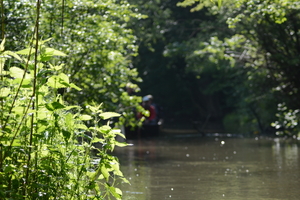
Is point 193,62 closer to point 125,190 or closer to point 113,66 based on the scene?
point 113,66

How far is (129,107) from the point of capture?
48.7 feet

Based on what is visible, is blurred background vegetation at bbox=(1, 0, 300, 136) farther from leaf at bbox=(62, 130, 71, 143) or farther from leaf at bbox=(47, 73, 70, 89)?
leaf at bbox=(62, 130, 71, 143)

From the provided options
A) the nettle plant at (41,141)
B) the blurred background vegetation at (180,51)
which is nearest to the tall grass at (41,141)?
the nettle plant at (41,141)

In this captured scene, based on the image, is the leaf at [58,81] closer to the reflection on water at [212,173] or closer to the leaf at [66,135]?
the leaf at [66,135]

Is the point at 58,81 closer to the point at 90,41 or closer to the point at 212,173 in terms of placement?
the point at 212,173

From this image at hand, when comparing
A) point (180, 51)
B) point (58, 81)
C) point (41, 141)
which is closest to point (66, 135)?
point (41, 141)

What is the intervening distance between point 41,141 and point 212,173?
25.0 ft

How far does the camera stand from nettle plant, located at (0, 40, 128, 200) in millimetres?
5262

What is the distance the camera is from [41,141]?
5.49 meters

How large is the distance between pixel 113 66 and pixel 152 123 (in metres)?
14.6

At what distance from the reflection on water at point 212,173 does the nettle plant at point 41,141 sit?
2325 millimetres

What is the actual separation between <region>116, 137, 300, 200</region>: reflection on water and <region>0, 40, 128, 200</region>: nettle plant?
2.33 meters

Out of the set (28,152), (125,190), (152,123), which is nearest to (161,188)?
(125,190)

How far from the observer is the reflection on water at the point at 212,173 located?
9.79 m
